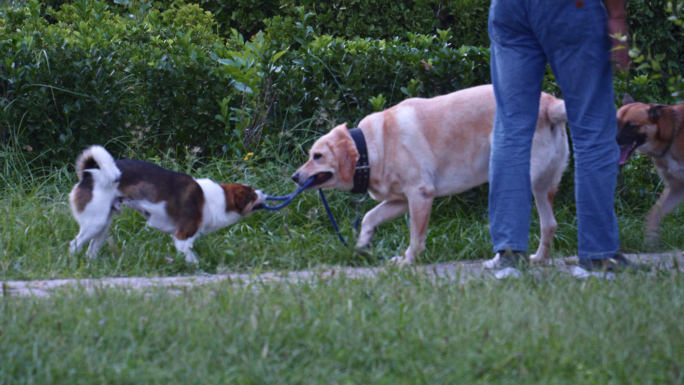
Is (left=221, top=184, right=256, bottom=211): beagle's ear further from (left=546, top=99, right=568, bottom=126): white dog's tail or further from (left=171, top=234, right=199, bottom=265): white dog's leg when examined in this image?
(left=546, top=99, right=568, bottom=126): white dog's tail

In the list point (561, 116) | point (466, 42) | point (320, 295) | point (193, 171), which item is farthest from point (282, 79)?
point (466, 42)

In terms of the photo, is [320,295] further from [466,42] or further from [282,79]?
[466,42]

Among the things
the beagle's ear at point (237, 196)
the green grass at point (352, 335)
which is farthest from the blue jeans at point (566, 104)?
the beagle's ear at point (237, 196)

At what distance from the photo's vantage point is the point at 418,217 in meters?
4.27

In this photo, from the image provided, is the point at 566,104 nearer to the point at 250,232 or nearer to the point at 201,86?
the point at 250,232

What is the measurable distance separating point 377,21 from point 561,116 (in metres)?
5.30

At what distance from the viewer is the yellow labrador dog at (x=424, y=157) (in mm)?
4254

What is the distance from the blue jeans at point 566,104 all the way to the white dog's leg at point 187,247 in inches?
74.5

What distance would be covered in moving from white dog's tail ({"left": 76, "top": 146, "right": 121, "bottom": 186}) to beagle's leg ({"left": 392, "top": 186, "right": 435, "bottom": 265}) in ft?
6.20

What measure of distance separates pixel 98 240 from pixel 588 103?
10.6ft

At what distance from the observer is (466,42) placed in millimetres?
8805

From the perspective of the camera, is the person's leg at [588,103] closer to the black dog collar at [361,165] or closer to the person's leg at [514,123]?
the person's leg at [514,123]

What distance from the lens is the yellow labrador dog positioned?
4254 millimetres

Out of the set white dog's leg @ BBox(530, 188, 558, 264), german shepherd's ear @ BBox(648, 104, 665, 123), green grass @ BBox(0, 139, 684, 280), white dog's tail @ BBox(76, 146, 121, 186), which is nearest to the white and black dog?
white dog's tail @ BBox(76, 146, 121, 186)
